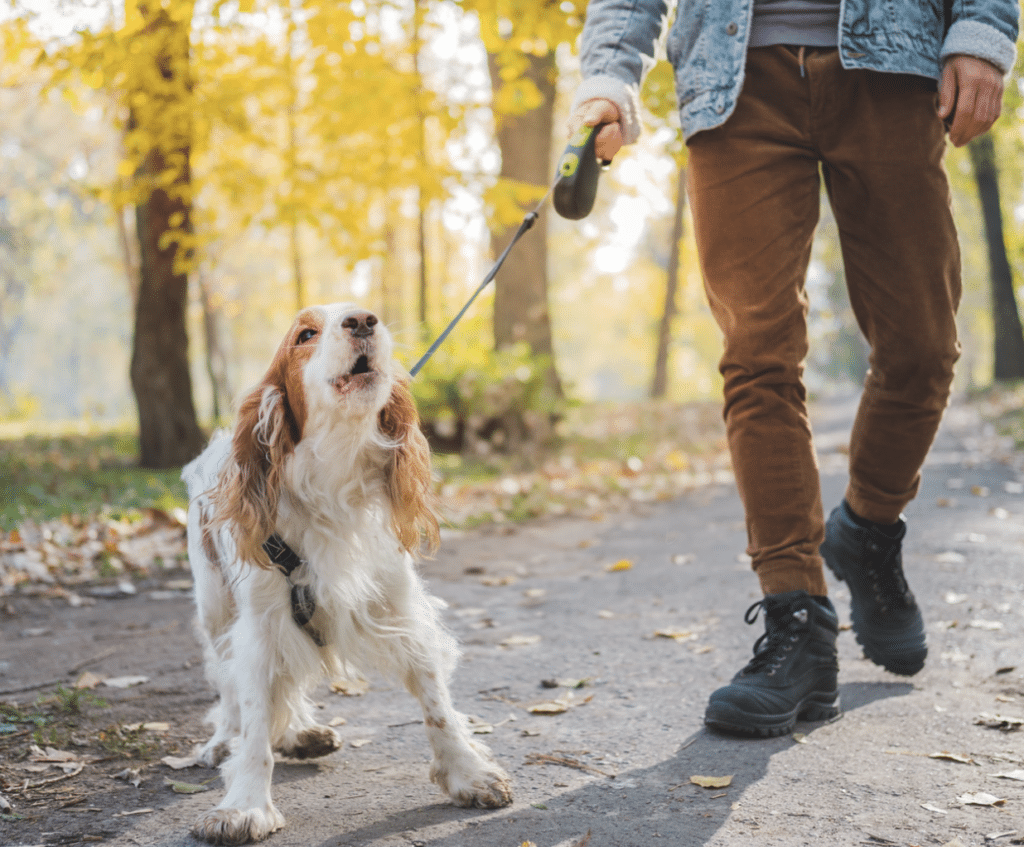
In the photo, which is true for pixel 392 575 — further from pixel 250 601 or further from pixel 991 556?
pixel 991 556

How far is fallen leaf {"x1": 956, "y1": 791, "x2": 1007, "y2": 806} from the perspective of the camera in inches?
80.4

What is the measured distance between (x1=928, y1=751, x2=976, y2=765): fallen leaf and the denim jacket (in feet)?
5.74

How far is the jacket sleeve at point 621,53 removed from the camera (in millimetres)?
2641

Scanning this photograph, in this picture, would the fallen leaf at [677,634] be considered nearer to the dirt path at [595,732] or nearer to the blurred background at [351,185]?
the dirt path at [595,732]

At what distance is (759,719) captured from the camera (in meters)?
2.51

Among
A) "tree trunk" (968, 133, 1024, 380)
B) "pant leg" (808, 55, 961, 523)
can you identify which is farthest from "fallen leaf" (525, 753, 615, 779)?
"tree trunk" (968, 133, 1024, 380)

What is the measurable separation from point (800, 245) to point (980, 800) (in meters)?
1.48

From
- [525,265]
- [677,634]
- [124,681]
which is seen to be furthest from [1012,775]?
[525,265]

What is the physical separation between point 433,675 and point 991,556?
3.39m

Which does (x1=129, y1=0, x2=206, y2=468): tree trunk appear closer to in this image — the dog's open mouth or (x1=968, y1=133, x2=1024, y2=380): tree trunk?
the dog's open mouth

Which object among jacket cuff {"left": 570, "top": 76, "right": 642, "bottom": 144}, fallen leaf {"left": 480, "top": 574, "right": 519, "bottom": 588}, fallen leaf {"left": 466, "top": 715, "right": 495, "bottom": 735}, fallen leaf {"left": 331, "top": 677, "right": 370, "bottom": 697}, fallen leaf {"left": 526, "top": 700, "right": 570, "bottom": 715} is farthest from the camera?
fallen leaf {"left": 480, "top": 574, "right": 519, "bottom": 588}

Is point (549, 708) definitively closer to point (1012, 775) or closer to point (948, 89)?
point (1012, 775)

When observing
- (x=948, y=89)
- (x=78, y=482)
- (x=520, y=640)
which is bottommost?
(x=78, y=482)

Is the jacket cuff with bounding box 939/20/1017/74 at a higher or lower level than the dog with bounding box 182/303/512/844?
higher
